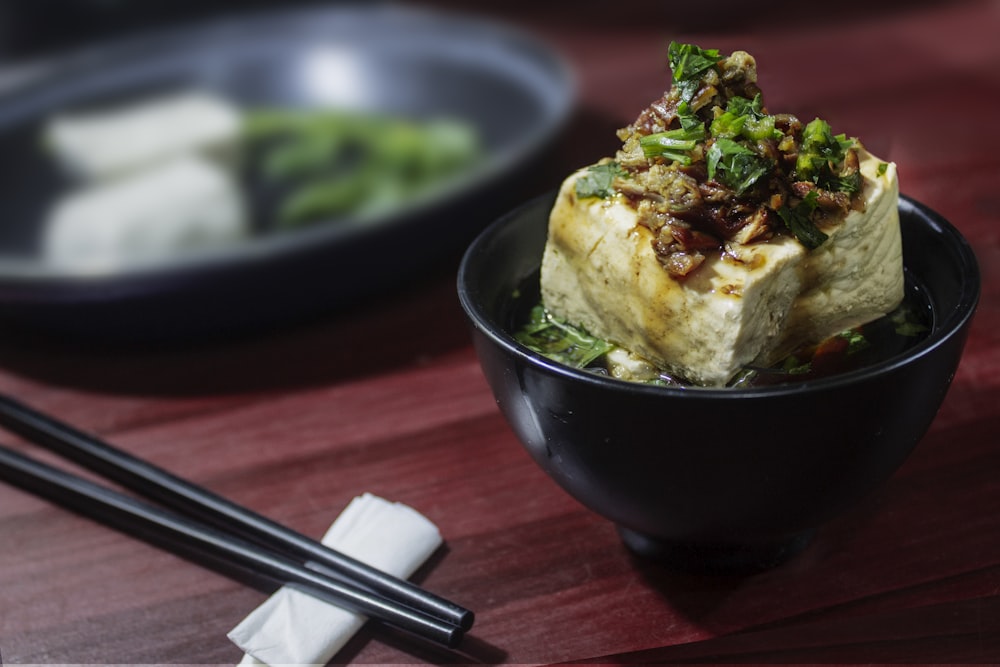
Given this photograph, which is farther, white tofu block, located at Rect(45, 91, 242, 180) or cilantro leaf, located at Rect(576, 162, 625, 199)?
white tofu block, located at Rect(45, 91, 242, 180)

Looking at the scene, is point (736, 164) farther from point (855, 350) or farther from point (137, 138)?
point (137, 138)

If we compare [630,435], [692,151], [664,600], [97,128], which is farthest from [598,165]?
[97,128]

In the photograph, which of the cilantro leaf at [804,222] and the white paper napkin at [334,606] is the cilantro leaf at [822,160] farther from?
the white paper napkin at [334,606]

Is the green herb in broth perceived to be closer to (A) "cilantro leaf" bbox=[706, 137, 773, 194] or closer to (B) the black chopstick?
(A) "cilantro leaf" bbox=[706, 137, 773, 194]

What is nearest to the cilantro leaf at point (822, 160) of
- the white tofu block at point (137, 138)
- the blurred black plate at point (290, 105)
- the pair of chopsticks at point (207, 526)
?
the pair of chopsticks at point (207, 526)

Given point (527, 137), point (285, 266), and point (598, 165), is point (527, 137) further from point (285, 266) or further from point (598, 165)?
point (598, 165)

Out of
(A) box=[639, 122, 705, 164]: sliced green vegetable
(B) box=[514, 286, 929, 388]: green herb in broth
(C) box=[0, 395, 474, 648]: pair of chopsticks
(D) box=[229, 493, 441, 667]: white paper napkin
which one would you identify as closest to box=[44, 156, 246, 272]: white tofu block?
(C) box=[0, 395, 474, 648]: pair of chopsticks
